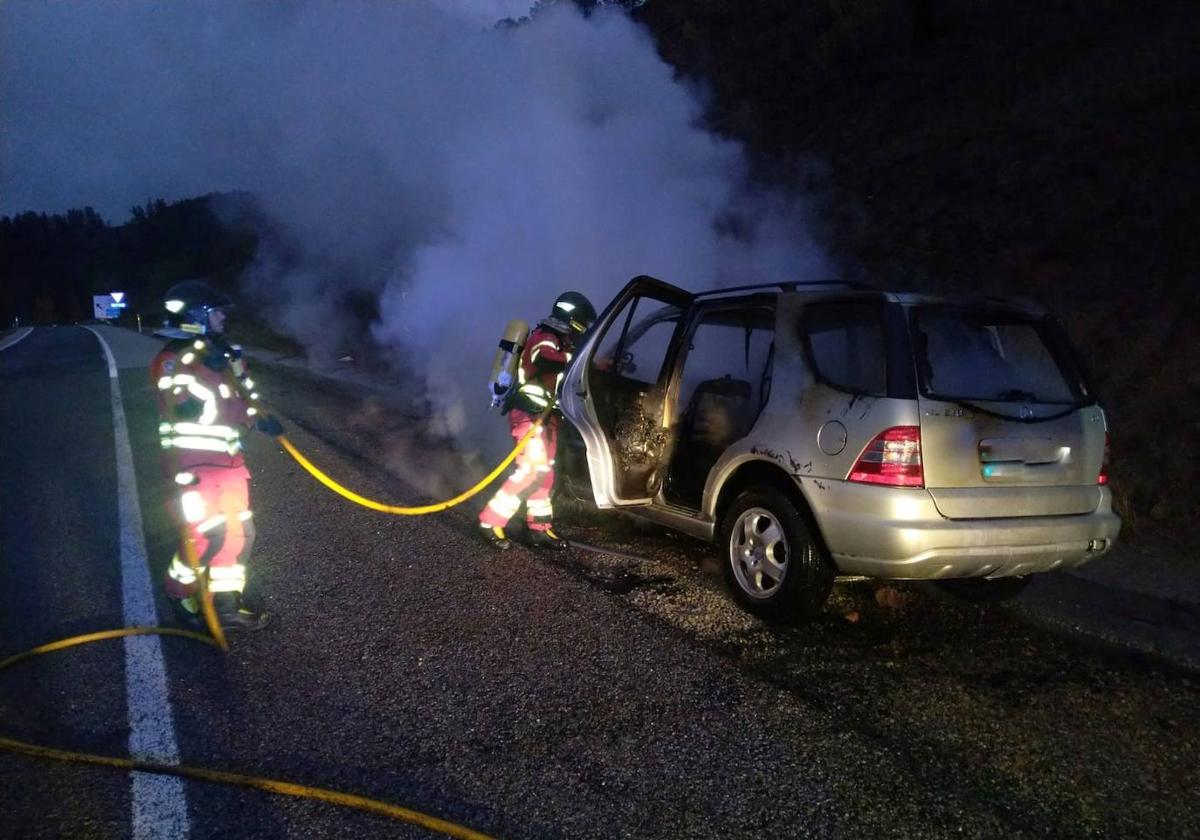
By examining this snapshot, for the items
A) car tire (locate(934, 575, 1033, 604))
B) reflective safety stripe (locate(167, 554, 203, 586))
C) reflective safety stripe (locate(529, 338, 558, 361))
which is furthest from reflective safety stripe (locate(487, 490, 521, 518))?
car tire (locate(934, 575, 1033, 604))

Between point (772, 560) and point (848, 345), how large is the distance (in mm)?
1099

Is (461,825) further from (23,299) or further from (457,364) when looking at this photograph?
(23,299)

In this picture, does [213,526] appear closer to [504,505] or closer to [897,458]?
[504,505]

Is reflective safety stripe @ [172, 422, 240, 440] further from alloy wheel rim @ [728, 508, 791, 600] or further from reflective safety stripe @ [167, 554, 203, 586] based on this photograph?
alloy wheel rim @ [728, 508, 791, 600]

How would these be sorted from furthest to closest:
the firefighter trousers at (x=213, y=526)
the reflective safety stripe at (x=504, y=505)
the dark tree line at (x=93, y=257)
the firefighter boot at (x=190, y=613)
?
1. the dark tree line at (x=93, y=257)
2. the reflective safety stripe at (x=504, y=505)
3. the firefighter boot at (x=190, y=613)
4. the firefighter trousers at (x=213, y=526)

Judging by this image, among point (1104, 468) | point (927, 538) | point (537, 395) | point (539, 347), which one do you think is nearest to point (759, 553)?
point (927, 538)

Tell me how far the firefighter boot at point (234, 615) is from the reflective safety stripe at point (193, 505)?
0.39 metres

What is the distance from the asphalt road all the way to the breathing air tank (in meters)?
1.06

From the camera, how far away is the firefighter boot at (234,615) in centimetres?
412

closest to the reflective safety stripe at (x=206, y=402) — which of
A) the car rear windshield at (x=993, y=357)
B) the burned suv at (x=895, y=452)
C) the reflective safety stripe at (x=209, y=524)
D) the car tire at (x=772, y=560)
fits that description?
the reflective safety stripe at (x=209, y=524)

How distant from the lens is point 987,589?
4.54 meters

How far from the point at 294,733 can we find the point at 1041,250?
8301 millimetres

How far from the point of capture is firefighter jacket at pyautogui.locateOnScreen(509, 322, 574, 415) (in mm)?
5445

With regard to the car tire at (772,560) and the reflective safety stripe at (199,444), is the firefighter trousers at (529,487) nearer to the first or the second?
the car tire at (772,560)
